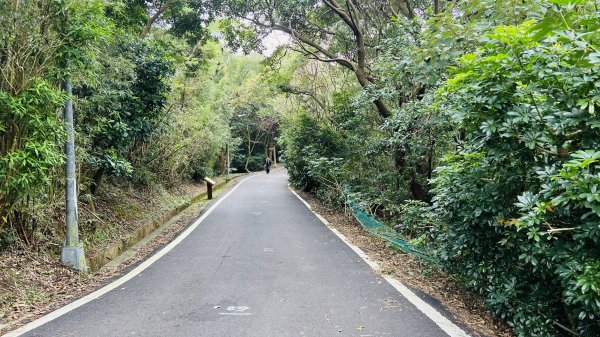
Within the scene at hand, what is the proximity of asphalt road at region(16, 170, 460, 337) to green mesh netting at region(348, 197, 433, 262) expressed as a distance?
963 millimetres

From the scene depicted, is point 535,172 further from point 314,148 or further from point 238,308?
point 314,148

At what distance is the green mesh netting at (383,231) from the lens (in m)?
7.19

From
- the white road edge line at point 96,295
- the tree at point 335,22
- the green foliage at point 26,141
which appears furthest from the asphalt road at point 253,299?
the tree at point 335,22

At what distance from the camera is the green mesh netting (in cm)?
719

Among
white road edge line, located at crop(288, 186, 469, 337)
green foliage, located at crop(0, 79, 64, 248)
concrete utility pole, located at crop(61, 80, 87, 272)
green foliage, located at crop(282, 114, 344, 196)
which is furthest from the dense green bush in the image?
green foliage, located at crop(282, 114, 344, 196)

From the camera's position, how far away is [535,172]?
362 cm

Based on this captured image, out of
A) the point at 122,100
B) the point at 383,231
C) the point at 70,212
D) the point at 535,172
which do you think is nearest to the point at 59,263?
the point at 70,212

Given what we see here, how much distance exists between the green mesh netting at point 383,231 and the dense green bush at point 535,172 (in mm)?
2176

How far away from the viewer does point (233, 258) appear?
7348 mm

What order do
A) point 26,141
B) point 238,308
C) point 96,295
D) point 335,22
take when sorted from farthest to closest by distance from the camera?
point 335,22 < point 96,295 < point 26,141 < point 238,308

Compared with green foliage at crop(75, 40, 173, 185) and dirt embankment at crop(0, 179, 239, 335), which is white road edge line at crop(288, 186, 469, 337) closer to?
dirt embankment at crop(0, 179, 239, 335)

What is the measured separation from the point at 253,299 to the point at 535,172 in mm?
3479

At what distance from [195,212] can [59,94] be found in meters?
8.85

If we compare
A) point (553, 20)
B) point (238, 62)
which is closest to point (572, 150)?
point (553, 20)
